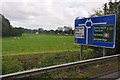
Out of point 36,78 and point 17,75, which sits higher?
point 17,75

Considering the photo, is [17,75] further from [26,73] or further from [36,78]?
[36,78]

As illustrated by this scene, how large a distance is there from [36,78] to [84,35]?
5438 millimetres

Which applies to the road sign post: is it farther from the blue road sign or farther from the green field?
the green field

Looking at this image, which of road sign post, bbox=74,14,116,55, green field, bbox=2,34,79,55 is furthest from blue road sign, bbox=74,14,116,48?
green field, bbox=2,34,79,55

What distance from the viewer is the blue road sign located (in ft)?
32.0

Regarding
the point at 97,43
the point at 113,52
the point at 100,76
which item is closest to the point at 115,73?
the point at 100,76

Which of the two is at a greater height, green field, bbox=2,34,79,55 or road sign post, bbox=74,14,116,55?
road sign post, bbox=74,14,116,55

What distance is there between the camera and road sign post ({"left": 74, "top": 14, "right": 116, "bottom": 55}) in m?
9.76

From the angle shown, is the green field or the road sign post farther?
the green field

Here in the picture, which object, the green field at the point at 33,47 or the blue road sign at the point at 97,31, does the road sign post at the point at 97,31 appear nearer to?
the blue road sign at the point at 97,31

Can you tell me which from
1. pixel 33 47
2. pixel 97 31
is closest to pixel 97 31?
pixel 97 31

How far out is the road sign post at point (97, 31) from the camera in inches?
384

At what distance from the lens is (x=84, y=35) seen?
11234 mm

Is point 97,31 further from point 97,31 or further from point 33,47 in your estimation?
point 33,47
